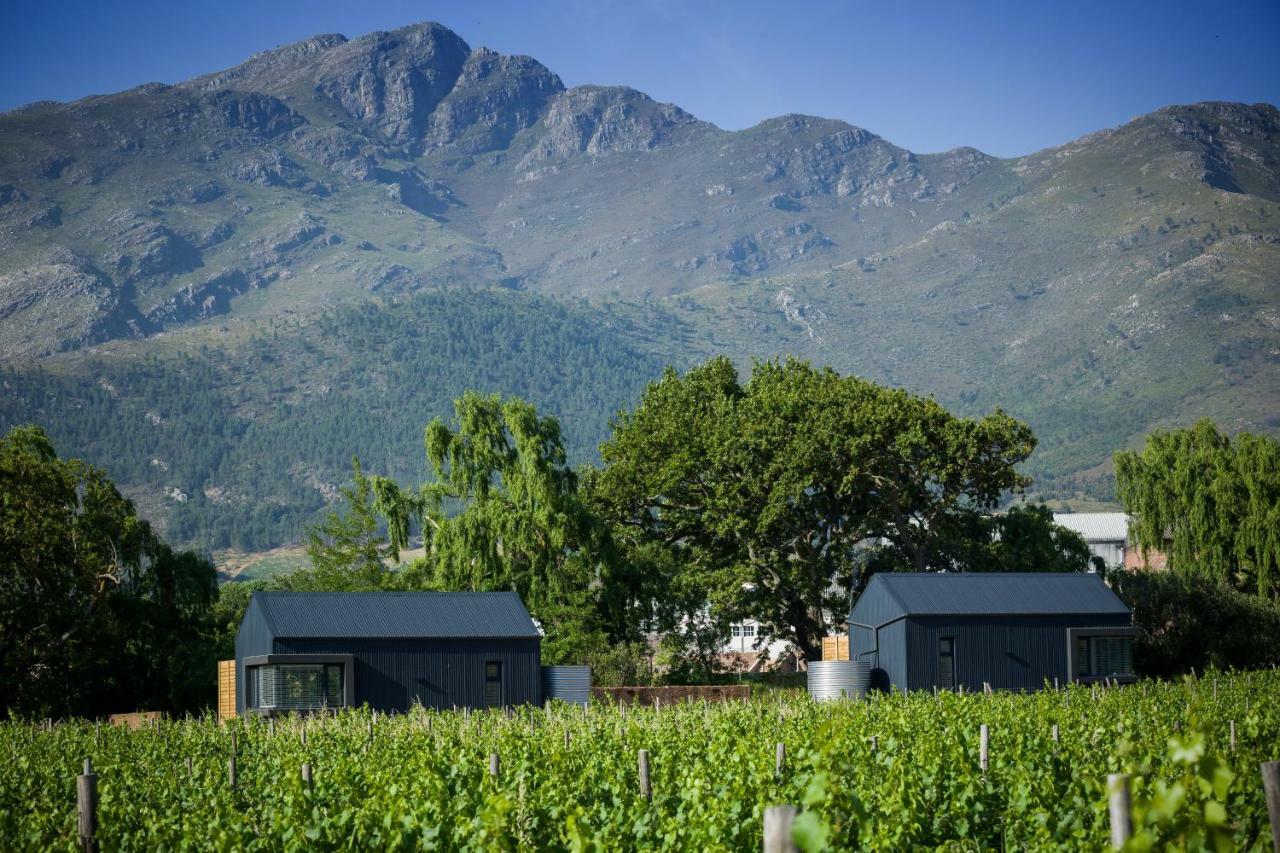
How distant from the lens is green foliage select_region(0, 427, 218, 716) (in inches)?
2020

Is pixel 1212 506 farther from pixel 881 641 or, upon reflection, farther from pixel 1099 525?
pixel 1099 525

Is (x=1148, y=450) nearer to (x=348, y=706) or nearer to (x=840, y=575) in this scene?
(x=840, y=575)

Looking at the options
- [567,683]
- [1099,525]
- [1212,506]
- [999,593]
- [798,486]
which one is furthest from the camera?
[1099,525]

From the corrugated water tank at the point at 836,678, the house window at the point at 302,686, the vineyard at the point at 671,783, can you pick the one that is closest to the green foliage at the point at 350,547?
the house window at the point at 302,686

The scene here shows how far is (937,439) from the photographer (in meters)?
60.5

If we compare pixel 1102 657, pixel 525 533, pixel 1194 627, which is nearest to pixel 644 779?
pixel 1102 657

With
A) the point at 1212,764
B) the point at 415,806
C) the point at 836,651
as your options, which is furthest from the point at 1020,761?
the point at 836,651

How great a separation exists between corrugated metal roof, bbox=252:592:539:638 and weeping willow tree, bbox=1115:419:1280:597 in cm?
3225

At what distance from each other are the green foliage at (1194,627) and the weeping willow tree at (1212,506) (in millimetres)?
5860

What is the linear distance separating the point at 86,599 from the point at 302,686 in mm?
11505

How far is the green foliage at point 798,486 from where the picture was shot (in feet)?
196

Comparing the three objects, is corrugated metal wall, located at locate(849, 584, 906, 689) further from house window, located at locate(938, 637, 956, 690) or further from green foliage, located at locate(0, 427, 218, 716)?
green foliage, located at locate(0, 427, 218, 716)

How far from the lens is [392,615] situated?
49.0 m

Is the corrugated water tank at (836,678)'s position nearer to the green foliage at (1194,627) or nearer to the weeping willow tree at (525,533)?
the weeping willow tree at (525,533)
